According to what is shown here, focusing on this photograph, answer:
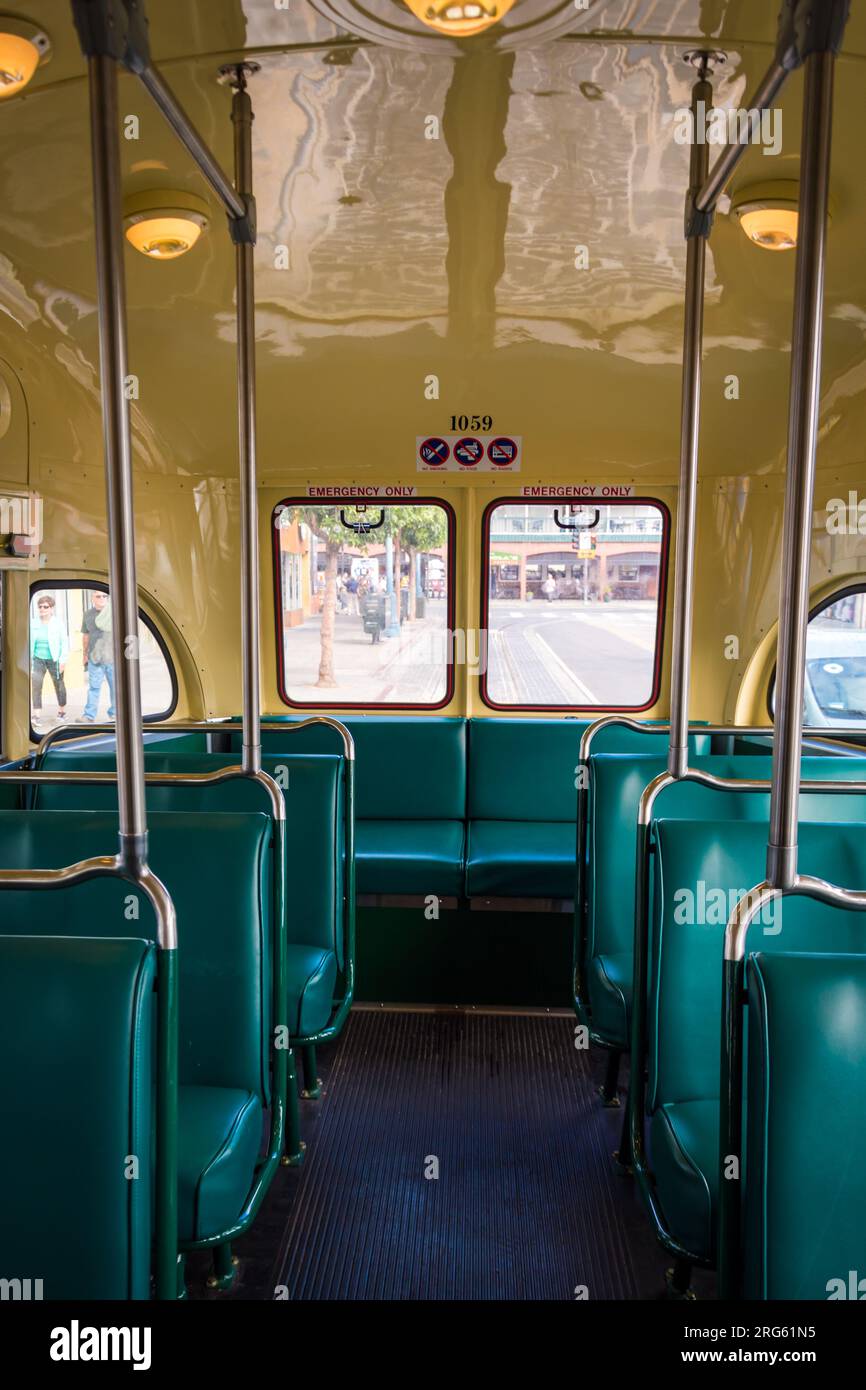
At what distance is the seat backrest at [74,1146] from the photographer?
1.41 m

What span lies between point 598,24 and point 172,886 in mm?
1986

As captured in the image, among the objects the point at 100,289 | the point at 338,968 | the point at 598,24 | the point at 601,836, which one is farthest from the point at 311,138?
the point at 338,968

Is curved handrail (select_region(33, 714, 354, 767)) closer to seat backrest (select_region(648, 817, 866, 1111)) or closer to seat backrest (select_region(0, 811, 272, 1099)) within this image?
seat backrest (select_region(0, 811, 272, 1099))

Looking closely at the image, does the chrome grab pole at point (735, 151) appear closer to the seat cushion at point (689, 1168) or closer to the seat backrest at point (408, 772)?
the seat cushion at point (689, 1168)

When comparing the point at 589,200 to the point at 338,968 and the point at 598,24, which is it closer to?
the point at 598,24

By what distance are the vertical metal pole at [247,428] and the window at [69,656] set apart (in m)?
1.02

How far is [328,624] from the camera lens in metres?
5.01

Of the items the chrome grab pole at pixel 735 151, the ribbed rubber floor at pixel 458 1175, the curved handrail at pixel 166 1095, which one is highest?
the chrome grab pole at pixel 735 151

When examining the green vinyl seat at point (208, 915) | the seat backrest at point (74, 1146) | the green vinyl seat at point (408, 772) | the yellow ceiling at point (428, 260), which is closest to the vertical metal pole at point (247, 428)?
the yellow ceiling at point (428, 260)

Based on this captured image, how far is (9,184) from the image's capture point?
2.74 metres

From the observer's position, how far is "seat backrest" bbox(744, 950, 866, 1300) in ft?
4.53

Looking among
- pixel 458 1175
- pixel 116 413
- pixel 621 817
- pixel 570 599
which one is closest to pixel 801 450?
pixel 116 413

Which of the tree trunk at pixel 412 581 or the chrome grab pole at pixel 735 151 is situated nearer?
the chrome grab pole at pixel 735 151

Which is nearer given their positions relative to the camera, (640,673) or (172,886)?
(172,886)
